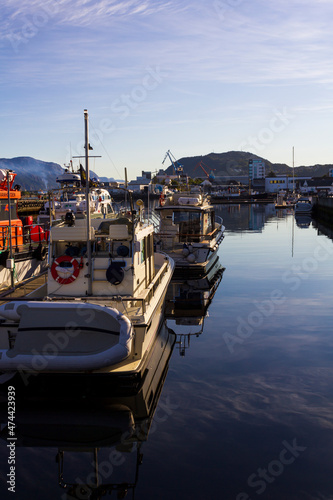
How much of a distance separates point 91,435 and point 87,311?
2703 millimetres

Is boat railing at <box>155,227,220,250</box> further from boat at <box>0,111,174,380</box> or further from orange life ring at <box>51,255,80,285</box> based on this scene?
orange life ring at <box>51,255,80,285</box>

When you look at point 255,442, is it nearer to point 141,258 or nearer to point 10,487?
point 10,487

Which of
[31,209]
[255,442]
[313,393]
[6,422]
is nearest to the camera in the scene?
[255,442]

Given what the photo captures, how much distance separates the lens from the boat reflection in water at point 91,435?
8.93m

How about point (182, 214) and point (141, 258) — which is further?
point (182, 214)

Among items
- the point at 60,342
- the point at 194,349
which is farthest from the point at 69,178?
the point at 60,342

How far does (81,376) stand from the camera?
1171 cm

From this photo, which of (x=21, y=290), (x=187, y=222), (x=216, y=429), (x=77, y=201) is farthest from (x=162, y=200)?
(x=216, y=429)

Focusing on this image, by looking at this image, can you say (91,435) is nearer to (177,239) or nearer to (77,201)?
(77,201)

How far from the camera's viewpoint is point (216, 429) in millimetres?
10594

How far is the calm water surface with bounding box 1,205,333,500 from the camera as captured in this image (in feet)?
28.7

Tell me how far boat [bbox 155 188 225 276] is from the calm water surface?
9026mm

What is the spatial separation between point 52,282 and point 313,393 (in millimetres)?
7511

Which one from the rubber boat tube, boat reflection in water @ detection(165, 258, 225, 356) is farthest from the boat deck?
boat reflection in water @ detection(165, 258, 225, 356)
